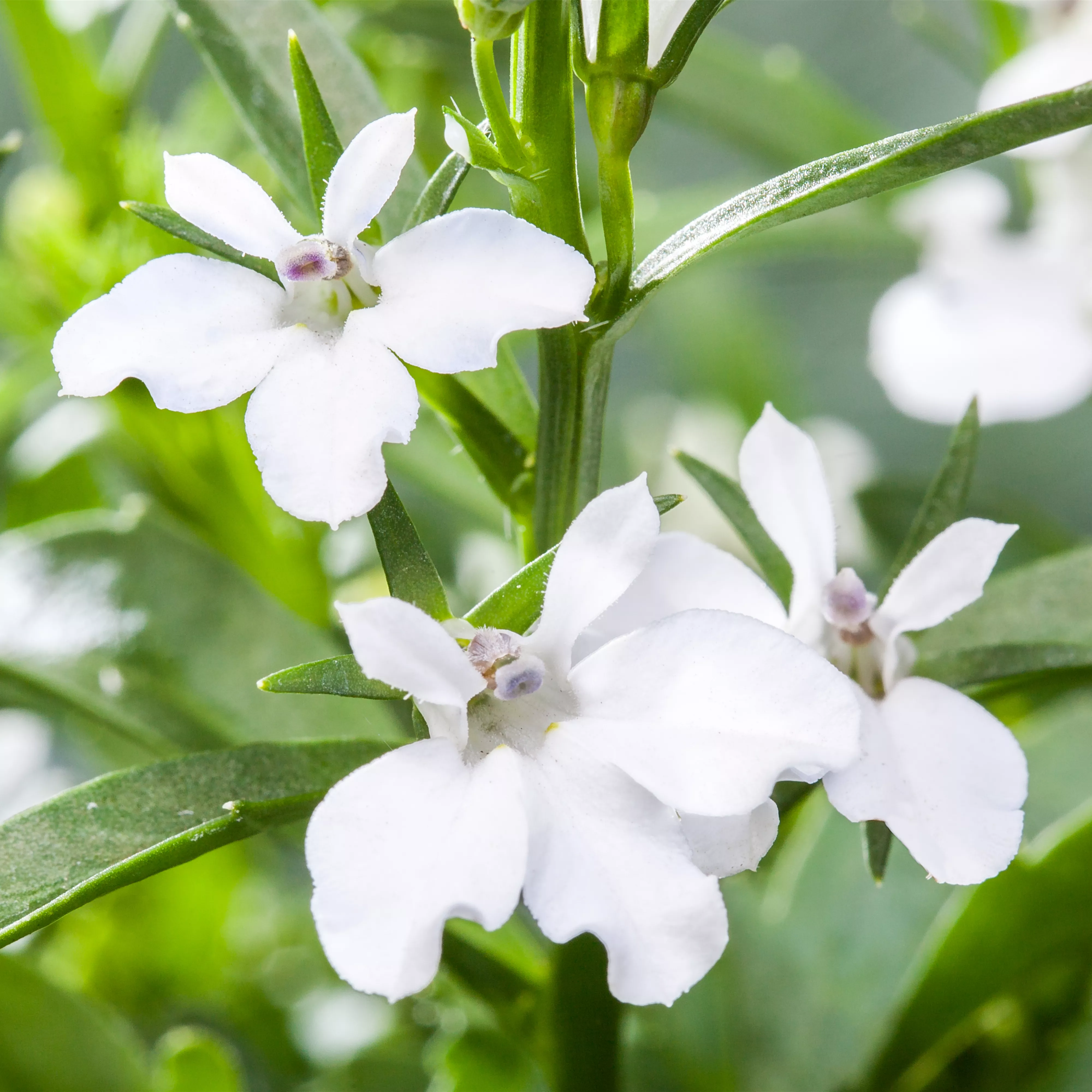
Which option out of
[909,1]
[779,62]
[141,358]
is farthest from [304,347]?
[909,1]

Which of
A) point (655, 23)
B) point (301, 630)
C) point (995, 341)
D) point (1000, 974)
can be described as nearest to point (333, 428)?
point (655, 23)

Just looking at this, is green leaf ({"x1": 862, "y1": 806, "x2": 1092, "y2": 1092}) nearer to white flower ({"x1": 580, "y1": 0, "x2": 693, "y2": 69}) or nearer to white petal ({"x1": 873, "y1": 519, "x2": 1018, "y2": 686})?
white petal ({"x1": 873, "y1": 519, "x2": 1018, "y2": 686})

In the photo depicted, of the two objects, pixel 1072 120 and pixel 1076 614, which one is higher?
pixel 1072 120

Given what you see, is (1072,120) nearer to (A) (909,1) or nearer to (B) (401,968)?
(B) (401,968)

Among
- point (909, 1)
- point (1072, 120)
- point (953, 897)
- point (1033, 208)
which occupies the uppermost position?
point (1072, 120)

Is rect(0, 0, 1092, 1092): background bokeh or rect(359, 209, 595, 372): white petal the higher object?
rect(359, 209, 595, 372): white petal

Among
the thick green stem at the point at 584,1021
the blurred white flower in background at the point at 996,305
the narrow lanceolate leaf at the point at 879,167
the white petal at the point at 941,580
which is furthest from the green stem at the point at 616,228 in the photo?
the blurred white flower in background at the point at 996,305

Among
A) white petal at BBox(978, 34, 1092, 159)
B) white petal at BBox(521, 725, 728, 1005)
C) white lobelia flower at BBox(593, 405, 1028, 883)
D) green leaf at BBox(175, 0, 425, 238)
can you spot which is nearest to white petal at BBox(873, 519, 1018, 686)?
white lobelia flower at BBox(593, 405, 1028, 883)

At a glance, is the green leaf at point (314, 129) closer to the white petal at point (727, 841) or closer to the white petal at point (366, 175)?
the white petal at point (366, 175)
